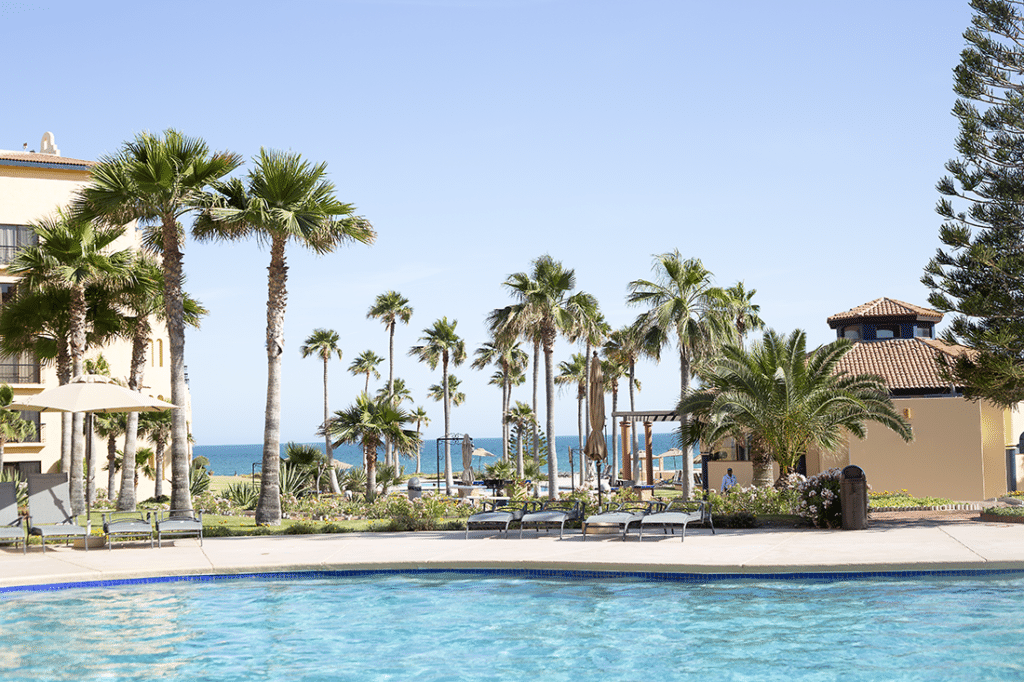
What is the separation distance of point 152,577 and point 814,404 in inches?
553

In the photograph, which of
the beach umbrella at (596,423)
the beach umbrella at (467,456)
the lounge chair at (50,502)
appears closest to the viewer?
the lounge chair at (50,502)

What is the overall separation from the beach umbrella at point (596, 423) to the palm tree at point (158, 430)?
61.5 ft

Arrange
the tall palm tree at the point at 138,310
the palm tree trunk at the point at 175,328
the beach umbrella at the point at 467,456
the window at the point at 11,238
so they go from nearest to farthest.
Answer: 1. the palm tree trunk at the point at 175,328
2. the tall palm tree at the point at 138,310
3. the window at the point at 11,238
4. the beach umbrella at the point at 467,456

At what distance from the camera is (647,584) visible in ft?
41.7

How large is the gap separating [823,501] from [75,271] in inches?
683

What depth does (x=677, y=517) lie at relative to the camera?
15.8m

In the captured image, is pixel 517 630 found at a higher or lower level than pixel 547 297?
lower

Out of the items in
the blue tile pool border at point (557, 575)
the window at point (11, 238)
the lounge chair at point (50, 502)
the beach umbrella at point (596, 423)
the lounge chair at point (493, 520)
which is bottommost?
the blue tile pool border at point (557, 575)

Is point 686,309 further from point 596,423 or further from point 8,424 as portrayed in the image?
point 8,424

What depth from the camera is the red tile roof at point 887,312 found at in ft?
107

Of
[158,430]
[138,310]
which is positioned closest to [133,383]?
[138,310]

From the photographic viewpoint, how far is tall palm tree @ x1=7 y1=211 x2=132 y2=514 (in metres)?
21.6

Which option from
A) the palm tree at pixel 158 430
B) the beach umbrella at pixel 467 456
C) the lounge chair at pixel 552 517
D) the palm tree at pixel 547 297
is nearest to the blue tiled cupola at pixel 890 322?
the palm tree at pixel 547 297

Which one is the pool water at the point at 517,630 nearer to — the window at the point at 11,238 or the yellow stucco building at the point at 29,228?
the yellow stucco building at the point at 29,228
